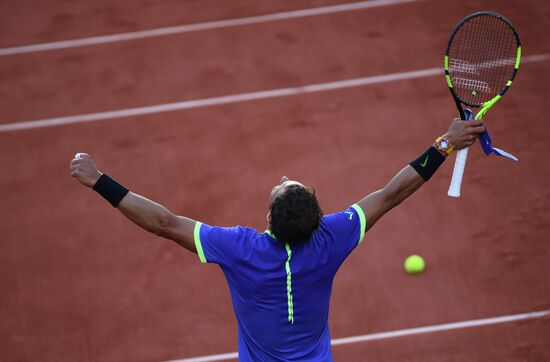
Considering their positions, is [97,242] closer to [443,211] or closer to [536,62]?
[443,211]

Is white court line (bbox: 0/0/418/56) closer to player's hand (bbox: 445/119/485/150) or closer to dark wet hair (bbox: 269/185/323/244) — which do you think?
player's hand (bbox: 445/119/485/150)

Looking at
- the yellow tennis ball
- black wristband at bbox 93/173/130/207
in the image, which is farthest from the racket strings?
black wristband at bbox 93/173/130/207

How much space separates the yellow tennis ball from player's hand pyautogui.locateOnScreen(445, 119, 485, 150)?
10.1 ft

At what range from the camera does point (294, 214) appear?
11.5 ft

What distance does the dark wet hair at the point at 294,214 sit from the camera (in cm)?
351

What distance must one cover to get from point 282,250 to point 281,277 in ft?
0.44

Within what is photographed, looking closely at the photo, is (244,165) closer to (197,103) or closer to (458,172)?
(197,103)

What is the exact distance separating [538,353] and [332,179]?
9.02ft

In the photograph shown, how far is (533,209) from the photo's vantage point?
286 inches

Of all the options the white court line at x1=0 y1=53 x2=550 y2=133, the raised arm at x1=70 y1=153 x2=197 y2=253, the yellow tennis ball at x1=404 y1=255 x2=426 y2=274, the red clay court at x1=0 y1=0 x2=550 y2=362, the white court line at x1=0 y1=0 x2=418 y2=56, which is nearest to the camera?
the raised arm at x1=70 y1=153 x2=197 y2=253

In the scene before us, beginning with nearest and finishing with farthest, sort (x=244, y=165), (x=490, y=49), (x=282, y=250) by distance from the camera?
(x=282, y=250) → (x=490, y=49) → (x=244, y=165)

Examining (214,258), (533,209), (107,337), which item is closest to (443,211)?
(533,209)

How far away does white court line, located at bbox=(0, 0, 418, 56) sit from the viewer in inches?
382

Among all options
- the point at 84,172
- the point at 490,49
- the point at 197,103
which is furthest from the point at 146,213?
the point at 197,103
